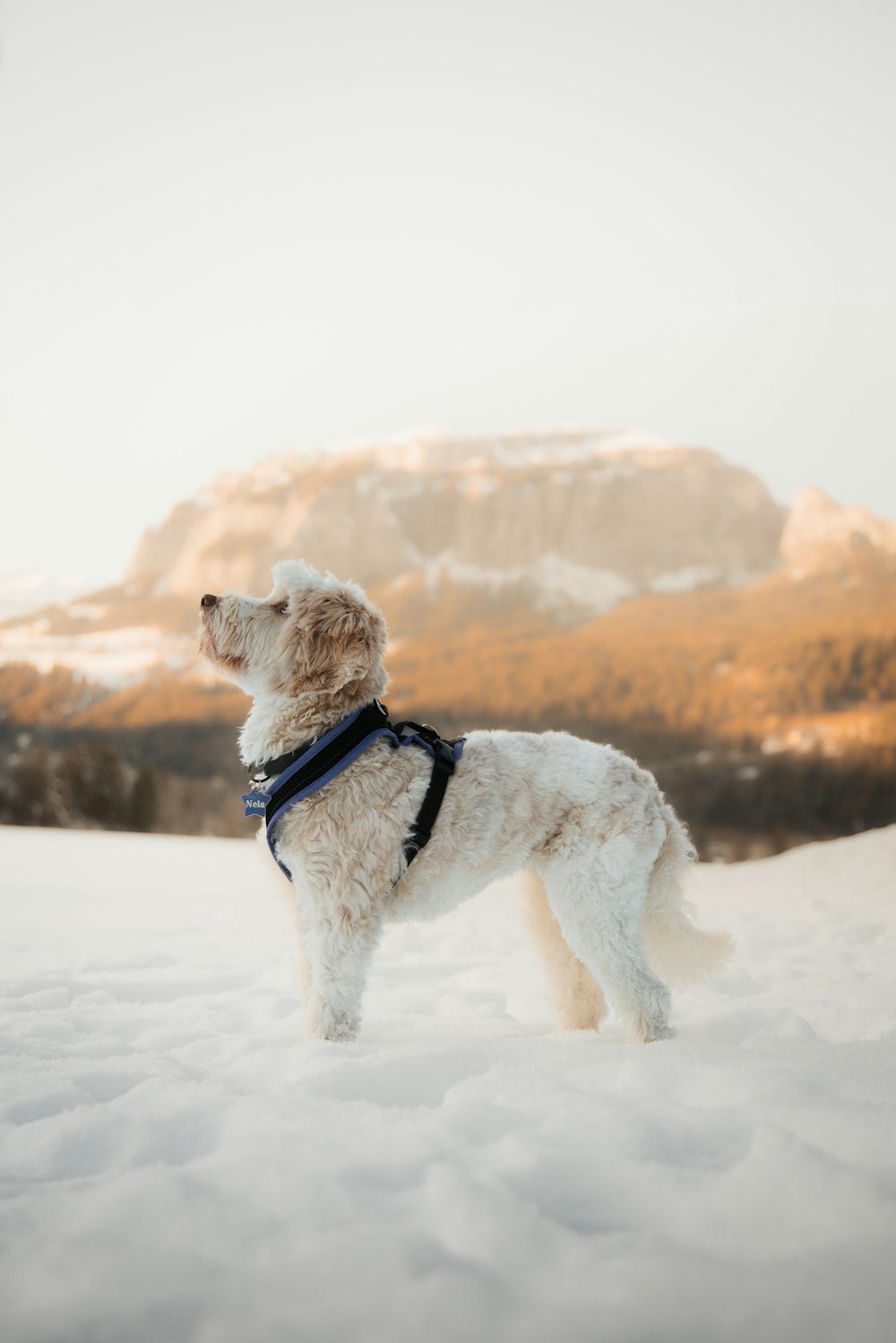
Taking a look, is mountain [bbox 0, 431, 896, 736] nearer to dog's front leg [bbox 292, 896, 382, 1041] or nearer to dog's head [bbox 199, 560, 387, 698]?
dog's head [bbox 199, 560, 387, 698]

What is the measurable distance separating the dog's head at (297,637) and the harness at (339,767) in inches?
5.5

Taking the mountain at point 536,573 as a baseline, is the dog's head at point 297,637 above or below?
above

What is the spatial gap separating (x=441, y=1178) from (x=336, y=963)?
868 millimetres

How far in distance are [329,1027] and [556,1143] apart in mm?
866

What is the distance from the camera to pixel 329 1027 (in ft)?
7.50

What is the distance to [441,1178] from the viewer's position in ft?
4.90

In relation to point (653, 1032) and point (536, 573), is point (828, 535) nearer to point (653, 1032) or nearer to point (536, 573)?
point (536, 573)

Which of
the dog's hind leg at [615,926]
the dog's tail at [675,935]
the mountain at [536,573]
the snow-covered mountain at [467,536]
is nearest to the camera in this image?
the dog's hind leg at [615,926]

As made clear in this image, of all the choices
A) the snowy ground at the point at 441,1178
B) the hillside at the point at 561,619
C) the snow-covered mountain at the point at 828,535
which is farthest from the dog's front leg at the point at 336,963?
the snow-covered mountain at the point at 828,535

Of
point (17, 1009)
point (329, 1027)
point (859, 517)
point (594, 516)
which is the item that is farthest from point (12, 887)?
point (859, 517)

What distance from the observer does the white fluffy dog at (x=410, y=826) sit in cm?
233

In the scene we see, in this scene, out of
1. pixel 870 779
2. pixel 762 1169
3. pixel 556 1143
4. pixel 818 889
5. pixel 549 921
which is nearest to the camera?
pixel 762 1169

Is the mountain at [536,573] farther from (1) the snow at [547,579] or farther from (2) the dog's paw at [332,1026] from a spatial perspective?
(2) the dog's paw at [332,1026]

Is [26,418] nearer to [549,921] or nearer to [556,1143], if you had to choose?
[549,921]
